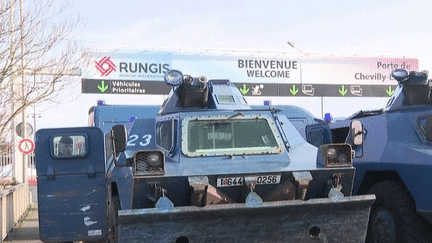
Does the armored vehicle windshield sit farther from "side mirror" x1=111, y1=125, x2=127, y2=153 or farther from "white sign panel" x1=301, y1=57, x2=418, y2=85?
"white sign panel" x1=301, y1=57, x2=418, y2=85

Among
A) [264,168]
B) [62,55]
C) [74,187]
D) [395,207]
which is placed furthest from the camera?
[62,55]

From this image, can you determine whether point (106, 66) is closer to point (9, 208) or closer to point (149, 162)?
point (9, 208)

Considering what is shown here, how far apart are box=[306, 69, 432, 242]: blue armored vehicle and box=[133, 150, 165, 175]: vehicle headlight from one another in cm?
257

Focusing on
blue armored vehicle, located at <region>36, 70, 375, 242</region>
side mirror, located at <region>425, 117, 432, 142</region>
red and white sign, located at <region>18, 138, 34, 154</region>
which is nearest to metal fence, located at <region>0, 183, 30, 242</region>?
blue armored vehicle, located at <region>36, 70, 375, 242</region>

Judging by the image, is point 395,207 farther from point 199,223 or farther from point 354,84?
point 354,84

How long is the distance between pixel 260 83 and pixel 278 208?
769 inches

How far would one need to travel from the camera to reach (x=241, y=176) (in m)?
6.59

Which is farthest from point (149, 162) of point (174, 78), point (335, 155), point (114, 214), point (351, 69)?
point (351, 69)

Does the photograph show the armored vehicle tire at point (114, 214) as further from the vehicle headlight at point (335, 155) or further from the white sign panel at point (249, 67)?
the white sign panel at point (249, 67)

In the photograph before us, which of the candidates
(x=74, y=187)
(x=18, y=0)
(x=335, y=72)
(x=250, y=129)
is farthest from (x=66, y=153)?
(x=335, y=72)

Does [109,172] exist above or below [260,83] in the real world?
below

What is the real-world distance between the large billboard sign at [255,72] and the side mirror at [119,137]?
15810mm

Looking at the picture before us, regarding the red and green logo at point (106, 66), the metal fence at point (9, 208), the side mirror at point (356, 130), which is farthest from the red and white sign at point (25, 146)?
the side mirror at point (356, 130)

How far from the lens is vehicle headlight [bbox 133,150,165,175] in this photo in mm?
6434
